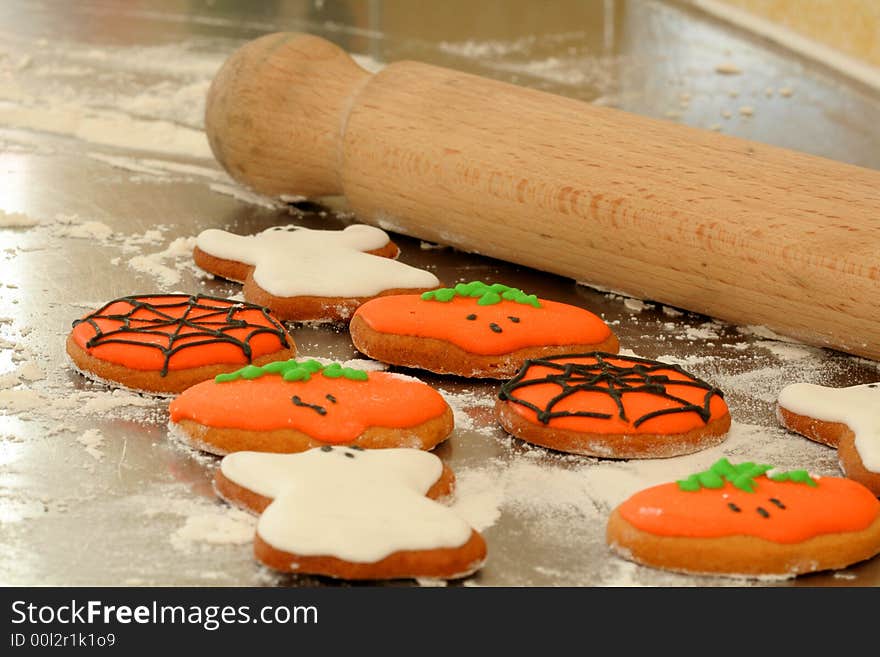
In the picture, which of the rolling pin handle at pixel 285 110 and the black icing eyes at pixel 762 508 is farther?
the rolling pin handle at pixel 285 110

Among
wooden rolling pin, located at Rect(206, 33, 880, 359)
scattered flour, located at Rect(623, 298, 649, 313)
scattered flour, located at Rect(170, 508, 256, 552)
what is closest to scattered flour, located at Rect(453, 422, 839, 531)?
scattered flour, located at Rect(170, 508, 256, 552)

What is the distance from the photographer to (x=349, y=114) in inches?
93.0

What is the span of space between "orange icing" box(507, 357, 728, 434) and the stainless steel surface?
0.04 m

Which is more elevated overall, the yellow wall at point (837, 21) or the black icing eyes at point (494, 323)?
the yellow wall at point (837, 21)

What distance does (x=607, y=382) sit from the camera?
161 cm

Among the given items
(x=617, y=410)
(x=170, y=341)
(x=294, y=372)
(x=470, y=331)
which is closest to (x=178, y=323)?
(x=170, y=341)

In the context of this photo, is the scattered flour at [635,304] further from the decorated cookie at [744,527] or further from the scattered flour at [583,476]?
the decorated cookie at [744,527]

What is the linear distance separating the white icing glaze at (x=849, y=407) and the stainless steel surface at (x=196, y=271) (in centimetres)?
4

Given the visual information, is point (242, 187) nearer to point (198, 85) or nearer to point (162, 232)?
point (162, 232)

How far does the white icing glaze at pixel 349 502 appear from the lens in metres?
1.27

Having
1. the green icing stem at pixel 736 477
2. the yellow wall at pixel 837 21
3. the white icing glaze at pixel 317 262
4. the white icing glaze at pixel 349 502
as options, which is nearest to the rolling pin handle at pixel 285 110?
the white icing glaze at pixel 317 262

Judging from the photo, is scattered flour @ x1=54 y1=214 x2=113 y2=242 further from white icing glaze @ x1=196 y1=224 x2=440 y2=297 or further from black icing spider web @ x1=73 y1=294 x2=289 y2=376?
black icing spider web @ x1=73 y1=294 x2=289 y2=376

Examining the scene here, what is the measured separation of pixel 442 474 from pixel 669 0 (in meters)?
3.17

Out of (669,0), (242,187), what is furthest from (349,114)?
(669,0)
